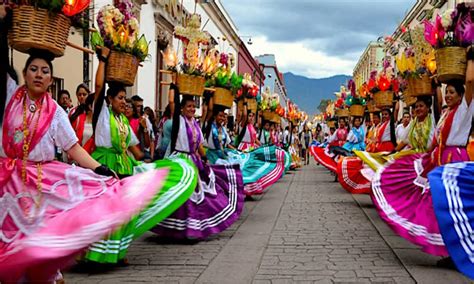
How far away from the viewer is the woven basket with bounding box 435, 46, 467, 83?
5922 millimetres

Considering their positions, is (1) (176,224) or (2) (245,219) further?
(2) (245,219)

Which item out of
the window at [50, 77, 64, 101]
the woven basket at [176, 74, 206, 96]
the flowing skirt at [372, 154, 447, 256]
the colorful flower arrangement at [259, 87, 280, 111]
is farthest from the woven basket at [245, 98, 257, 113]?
the flowing skirt at [372, 154, 447, 256]

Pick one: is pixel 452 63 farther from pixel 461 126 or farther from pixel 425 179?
pixel 425 179

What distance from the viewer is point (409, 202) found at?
6582mm

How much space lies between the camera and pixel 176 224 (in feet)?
23.1

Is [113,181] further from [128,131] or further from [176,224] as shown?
[176,224]

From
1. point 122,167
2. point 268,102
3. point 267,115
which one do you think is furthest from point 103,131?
point 268,102

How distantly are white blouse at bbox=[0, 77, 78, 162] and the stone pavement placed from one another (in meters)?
1.42

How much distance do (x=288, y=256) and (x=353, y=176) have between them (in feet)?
17.5

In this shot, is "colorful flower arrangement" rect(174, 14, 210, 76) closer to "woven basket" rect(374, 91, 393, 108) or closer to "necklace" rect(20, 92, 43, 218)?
"necklace" rect(20, 92, 43, 218)

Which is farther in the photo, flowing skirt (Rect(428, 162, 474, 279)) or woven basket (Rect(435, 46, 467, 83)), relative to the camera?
woven basket (Rect(435, 46, 467, 83))

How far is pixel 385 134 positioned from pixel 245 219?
13.5ft

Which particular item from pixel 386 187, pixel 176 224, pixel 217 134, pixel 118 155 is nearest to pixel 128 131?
pixel 118 155

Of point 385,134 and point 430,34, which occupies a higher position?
point 430,34
